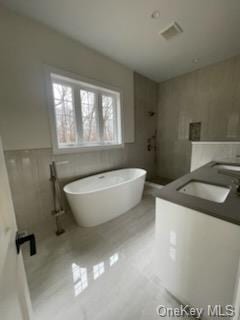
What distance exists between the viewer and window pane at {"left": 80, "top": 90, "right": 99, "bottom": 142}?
2.53 m

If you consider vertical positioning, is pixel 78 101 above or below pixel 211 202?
above

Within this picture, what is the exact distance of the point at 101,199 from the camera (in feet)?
6.48

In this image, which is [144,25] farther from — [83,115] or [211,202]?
[211,202]

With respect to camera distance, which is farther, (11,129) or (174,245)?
(11,129)

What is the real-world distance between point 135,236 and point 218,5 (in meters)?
2.97

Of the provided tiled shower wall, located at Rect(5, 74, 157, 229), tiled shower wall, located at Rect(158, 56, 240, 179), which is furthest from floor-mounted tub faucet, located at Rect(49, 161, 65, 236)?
tiled shower wall, located at Rect(158, 56, 240, 179)

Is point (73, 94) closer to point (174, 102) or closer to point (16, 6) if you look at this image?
point (16, 6)

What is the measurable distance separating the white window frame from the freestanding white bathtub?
565 millimetres

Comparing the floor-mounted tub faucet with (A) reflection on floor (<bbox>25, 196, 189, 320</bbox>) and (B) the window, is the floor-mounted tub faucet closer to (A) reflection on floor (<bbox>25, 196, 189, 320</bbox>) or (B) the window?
(A) reflection on floor (<bbox>25, 196, 189, 320</bbox>)

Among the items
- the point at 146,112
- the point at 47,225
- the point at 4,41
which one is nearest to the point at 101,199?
the point at 47,225

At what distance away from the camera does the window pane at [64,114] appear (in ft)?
7.27

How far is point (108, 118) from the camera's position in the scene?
295cm

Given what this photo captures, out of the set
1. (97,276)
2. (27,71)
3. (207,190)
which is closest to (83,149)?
(27,71)

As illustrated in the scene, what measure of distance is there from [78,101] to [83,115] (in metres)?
0.25
